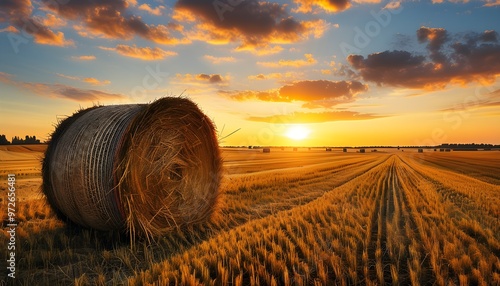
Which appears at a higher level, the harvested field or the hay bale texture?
the hay bale texture

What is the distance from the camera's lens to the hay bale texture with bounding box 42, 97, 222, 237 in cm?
637

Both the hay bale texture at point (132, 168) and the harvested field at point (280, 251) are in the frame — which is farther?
the hay bale texture at point (132, 168)

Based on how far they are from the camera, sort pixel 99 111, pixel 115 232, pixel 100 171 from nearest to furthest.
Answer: pixel 100 171
pixel 115 232
pixel 99 111

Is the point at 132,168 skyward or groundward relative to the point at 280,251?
skyward

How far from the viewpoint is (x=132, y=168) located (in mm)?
6531

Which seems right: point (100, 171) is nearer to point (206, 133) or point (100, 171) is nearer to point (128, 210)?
point (128, 210)

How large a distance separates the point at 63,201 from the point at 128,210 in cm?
177

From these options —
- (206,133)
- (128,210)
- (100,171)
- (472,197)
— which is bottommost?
(472,197)

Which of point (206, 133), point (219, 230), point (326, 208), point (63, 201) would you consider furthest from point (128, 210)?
point (326, 208)

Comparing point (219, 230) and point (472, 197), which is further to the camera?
point (472, 197)

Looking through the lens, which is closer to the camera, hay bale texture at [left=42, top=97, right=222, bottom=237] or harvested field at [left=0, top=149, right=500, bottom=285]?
harvested field at [left=0, top=149, right=500, bottom=285]

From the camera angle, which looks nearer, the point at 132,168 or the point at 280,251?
the point at 280,251

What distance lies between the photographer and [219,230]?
7941mm

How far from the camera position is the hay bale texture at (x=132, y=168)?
6.37 m
